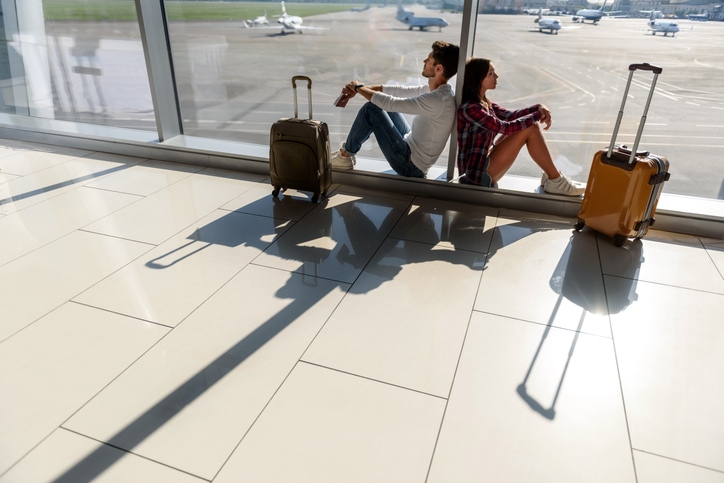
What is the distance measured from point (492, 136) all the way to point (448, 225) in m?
0.59

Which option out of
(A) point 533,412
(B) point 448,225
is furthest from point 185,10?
(A) point 533,412

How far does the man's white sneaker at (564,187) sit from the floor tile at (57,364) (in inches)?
89.4

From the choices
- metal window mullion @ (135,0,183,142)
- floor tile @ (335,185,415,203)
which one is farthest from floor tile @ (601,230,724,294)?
metal window mullion @ (135,0,183,142)

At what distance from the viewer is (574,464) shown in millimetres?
1435

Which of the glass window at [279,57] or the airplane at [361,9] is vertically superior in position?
the airplane at [361,9]

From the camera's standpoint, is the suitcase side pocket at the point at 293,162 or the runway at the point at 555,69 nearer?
the runway at the point at 555,69

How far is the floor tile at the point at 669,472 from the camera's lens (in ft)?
4.57

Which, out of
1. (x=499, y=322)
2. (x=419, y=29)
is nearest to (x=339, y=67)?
(x=419, y=29)

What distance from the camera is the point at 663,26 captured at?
2.67 metres

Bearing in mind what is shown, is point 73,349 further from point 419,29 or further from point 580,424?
point 419,29

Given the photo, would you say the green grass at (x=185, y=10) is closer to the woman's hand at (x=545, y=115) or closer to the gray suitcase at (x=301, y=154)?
the gray suitcase at (x=301, y=154)

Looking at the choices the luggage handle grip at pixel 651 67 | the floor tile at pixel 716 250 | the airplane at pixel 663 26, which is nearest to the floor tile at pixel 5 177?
the luggage handle grip at pixel 651 67

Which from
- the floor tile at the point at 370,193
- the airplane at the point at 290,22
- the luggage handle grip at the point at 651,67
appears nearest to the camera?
the luggage handle grip at the point at 651,67

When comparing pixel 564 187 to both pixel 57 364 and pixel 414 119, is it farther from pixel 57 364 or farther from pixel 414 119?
pixel 57 364
